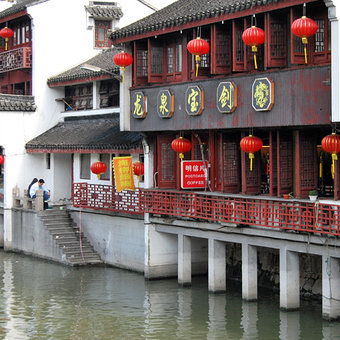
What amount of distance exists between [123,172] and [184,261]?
4.62 meters

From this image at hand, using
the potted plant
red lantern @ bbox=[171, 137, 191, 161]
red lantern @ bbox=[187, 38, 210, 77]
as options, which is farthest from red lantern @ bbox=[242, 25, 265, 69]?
red lantern @ bbox=[171, 137, 191, 161]

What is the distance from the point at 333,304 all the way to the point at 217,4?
32.6ft

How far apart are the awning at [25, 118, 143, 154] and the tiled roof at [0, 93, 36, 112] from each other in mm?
1417

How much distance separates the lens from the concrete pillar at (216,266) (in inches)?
1065

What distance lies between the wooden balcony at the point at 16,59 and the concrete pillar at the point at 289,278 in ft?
64.0

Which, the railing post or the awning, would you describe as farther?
the railing post

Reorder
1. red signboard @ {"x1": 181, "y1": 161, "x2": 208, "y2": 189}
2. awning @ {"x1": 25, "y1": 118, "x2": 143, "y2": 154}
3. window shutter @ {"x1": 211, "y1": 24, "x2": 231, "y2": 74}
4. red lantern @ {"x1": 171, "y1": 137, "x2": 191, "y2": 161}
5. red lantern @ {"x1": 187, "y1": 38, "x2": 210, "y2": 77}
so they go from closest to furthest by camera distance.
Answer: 1. red lantern @ {"x1": 187, "y1": 38, "x2": 210, "y2": 77}
2. window shutter @ {"x1": 211, "y1": 24, "x2": 231, "y2": 74}
3. red signboard @ {"x1": 181, "y1": 161, "x2": 208, "y2": 189}
4. red lantern @ {"x1": 171, "y1": 137, "x2": 191, "y2": 161}
5. awning @ {"x1": 25, "y1": 118, "x2": 143, "y2": 154}

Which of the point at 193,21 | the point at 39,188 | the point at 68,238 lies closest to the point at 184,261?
the point at 68,238

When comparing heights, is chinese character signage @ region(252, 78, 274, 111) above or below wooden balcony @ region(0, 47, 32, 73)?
below

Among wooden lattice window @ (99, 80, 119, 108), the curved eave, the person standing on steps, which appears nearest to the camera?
the curved eave

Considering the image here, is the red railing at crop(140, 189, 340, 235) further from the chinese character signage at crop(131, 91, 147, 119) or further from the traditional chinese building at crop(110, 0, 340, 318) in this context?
the chinese character signage at crop(131, 91, 147, 119)

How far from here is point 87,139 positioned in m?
35.5

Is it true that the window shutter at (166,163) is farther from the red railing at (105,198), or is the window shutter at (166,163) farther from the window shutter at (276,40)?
the window shutter at (276,40)

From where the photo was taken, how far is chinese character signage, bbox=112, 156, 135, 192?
103 ft
